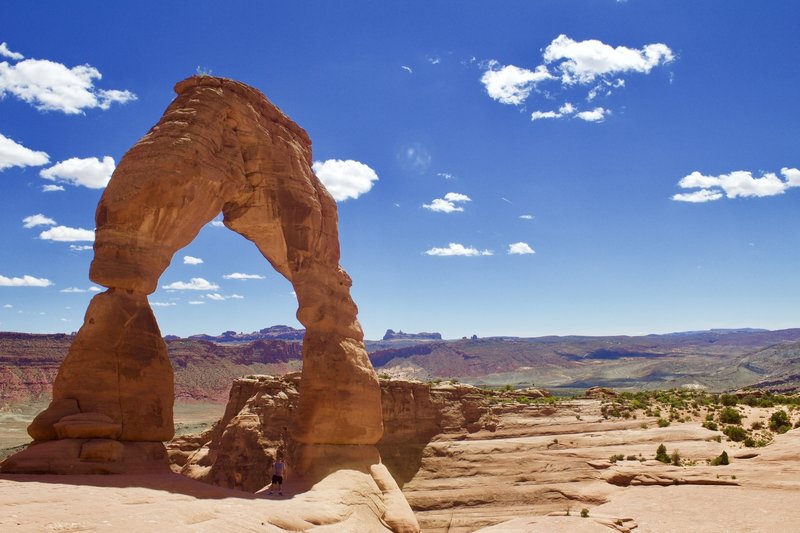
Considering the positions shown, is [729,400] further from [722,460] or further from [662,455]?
[722,460]

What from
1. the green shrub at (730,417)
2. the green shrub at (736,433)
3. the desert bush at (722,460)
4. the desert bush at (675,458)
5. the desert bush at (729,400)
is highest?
the desert bush at (729,400)

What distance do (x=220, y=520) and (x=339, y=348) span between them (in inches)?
320

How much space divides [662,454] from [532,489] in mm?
6798

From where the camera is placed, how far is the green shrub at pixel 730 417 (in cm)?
3362

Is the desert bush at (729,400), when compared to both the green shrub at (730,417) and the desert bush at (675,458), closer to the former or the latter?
the green shrub at (730,417)

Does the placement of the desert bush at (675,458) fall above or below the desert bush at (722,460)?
below

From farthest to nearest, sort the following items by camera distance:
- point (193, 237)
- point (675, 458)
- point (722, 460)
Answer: point (675, 458), point (722, 460), point (193, 237)

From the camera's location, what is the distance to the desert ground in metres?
10.2

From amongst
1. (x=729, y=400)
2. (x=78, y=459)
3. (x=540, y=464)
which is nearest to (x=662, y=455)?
(x=540, y=464)

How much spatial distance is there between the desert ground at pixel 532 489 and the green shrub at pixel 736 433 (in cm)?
39

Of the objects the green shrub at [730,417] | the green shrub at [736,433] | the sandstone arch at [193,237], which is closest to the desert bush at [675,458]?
the green shrub at [736,433]

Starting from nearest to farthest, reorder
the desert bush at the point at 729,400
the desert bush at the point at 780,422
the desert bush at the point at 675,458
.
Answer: the desert bush at the point at 675,458
the desert bush at the point at 780,422
the desert bush at the point at 729,400

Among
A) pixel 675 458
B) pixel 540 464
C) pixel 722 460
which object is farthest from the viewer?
pixel 540 464

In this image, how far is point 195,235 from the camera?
55.4 ft
